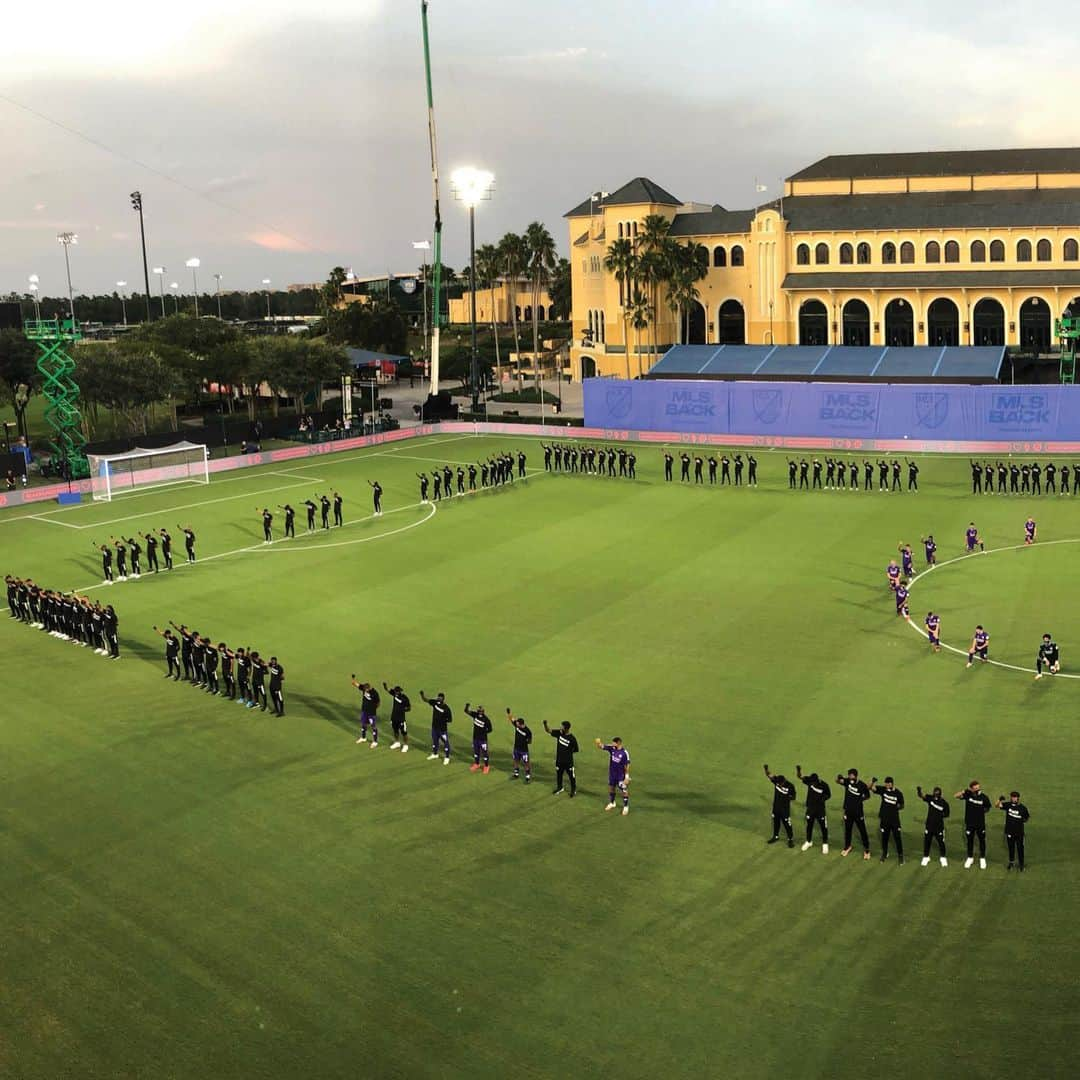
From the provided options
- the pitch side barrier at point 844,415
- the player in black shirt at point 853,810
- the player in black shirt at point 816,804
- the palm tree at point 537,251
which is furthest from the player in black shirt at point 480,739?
the palm tree at point 537,251

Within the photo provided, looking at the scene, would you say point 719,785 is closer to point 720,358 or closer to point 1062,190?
point 720,358

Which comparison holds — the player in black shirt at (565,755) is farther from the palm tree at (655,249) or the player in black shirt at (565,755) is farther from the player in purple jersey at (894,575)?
the palm tree at (655,249)

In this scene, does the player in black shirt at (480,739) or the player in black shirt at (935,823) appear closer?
the player in black shirt at (935,823)

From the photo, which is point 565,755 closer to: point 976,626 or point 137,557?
point 976,626

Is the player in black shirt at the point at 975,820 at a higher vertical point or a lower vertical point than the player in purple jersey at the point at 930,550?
lower

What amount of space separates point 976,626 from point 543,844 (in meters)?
16.2

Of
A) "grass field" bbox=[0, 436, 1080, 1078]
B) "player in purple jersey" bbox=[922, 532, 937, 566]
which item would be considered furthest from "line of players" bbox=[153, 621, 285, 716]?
"player in purple jersey" bbox=[922, 532, 937, 566]

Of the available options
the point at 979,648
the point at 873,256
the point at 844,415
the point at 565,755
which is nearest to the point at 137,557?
the point at 565,755

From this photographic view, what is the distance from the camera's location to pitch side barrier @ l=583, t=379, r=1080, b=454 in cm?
6178

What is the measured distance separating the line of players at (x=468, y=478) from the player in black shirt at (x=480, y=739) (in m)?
30.1

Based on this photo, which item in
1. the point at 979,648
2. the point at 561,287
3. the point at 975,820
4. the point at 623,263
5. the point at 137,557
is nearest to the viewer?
the point at 975,820

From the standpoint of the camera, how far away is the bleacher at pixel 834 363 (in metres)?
73.7

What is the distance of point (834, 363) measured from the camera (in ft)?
255

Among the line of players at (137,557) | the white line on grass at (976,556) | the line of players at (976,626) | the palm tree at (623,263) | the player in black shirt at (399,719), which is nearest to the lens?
the player in black shirt at (399,719)
